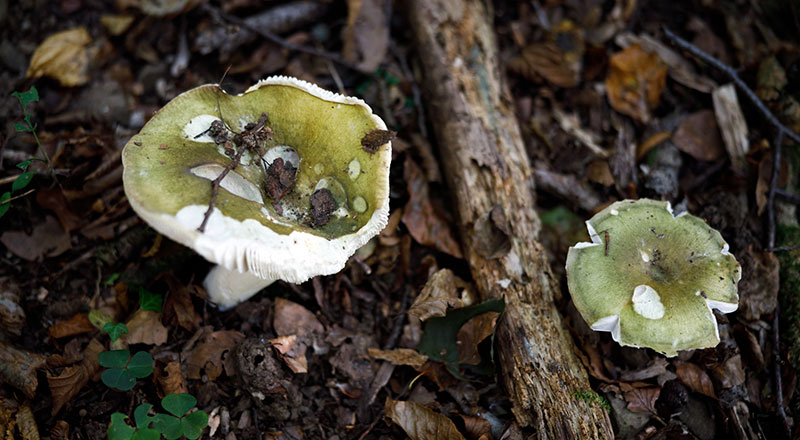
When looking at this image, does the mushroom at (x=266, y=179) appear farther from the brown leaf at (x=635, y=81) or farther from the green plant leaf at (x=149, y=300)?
the brown leaf at (x=635, y=81)

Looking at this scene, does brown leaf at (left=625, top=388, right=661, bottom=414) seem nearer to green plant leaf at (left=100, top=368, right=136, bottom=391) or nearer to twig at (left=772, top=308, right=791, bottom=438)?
twig at (left=772, top=308, right=791, bottom=438)

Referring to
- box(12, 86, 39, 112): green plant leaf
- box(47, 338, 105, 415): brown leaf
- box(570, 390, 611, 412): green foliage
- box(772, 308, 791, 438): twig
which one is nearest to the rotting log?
box(570, 390, 611, 412): green foliage

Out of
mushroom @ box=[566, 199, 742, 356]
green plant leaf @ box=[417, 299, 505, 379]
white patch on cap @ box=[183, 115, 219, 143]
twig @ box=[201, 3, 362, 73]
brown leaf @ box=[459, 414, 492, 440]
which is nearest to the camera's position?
white patch on cap @ box=[183, 115, 219, 143]

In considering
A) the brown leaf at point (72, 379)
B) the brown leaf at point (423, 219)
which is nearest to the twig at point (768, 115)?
the brown leaf at point (423, 219)

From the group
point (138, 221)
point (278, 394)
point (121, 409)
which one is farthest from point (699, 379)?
point (138, 221)

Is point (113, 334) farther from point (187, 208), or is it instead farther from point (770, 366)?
point (770, 366)

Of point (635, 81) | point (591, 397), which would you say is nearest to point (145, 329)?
point (591, 397)

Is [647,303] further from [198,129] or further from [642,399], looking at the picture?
[198,129]
